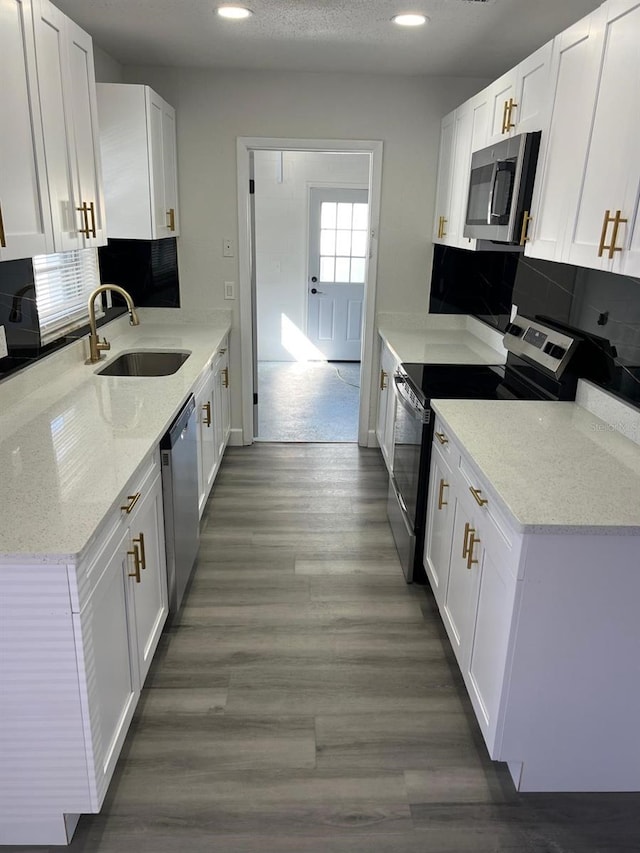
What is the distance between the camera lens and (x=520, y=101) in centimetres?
259

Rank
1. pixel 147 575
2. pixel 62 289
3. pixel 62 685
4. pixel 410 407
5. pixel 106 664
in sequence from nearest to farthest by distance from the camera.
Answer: pixel 62 685
pixel 106 664
pixel 147 575
pixel 410 407
pixel 62 289

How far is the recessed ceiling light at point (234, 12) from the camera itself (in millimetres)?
2726

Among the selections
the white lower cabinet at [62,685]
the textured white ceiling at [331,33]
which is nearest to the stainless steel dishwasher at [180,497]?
the white lower cabinet at [62,685]

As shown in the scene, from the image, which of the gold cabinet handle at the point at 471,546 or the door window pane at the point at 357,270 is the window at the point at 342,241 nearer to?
the door window pane at the point at 357,270

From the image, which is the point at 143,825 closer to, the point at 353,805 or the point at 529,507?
the point at 353,805

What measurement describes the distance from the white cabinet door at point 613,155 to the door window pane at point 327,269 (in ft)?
17.5

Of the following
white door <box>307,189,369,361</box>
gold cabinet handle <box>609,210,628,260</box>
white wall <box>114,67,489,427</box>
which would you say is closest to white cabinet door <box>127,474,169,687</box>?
gold cabinet handle <box>609,210,628,260</box>

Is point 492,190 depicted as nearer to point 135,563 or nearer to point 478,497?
point 478,497

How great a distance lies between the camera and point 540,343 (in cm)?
280

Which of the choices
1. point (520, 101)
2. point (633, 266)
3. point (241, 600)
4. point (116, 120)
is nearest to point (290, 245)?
point (116, 120)

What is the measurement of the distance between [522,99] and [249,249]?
7.09ft

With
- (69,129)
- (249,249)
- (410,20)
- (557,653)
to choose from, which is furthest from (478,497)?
(249,249)

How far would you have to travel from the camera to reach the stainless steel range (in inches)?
101

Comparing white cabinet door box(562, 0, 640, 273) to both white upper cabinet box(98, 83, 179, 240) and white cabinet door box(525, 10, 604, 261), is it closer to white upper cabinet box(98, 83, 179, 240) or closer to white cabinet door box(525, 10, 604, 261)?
white cabinet door box(525, 10, 604, 261)
